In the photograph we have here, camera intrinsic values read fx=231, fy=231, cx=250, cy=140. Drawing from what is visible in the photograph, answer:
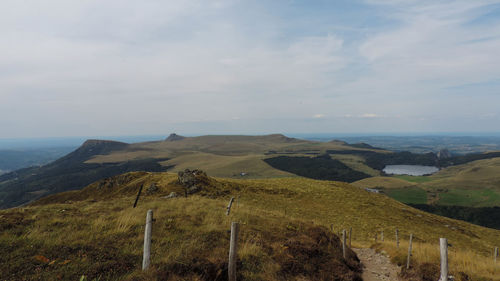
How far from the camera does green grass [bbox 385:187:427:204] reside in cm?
12518

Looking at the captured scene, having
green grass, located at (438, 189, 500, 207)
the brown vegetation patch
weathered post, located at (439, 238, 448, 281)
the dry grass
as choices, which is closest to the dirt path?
the dry grass

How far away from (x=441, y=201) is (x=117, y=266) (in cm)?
16124

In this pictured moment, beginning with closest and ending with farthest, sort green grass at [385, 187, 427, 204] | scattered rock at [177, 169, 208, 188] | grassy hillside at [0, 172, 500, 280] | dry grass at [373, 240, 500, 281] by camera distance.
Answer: grassy hillside at [0, 172, 500, 280] < dry grass at [373, 240, 500, 281] < scattered rock at [177, 169, 208, 188] < green grass at [385, 187, 427, 204]

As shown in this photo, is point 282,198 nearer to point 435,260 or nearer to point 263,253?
point 435,260

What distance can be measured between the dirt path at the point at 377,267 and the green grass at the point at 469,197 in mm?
140093

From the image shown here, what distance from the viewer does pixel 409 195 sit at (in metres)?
135

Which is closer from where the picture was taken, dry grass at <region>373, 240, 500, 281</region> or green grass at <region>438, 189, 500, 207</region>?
dry grass at <region>373, 240, 500, 281</region>

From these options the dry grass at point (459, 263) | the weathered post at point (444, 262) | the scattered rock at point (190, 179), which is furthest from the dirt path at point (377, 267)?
the scattered rock at point (190, 179)

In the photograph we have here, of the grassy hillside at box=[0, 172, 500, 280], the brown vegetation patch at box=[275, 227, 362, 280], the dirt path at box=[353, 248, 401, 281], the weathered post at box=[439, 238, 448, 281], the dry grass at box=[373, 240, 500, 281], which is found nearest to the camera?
the weathered post at box=[439, 238, 448, 281]

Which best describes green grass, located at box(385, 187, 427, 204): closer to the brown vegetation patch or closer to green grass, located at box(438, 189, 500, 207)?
green grass, located at box(438, 189, 500, 207)

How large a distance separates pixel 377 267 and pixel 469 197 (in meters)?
167

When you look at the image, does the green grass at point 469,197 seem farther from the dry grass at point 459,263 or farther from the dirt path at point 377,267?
the dry grass at point 459,263

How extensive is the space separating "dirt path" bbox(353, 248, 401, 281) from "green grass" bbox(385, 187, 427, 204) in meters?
130

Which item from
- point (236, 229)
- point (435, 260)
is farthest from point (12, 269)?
point (435, 260)
